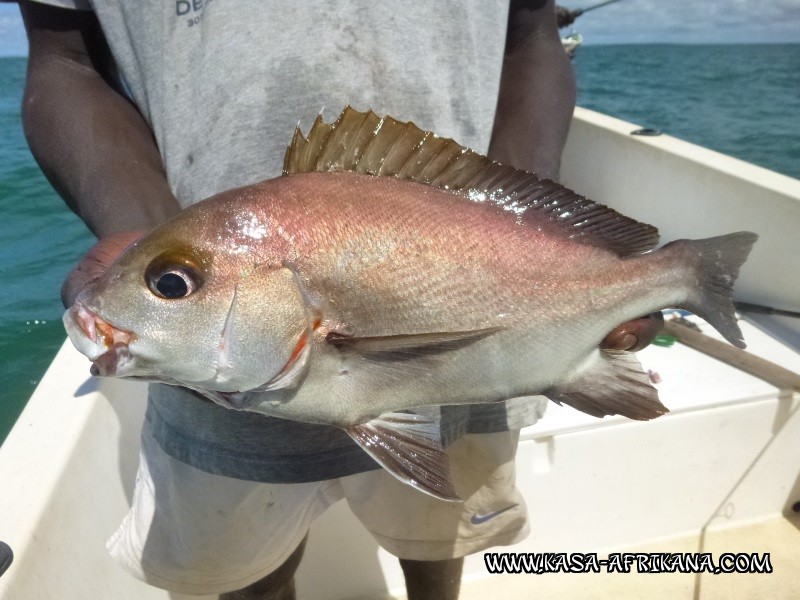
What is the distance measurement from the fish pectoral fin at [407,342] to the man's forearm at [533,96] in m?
0.64

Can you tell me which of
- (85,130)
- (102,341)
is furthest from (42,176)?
(102,341)

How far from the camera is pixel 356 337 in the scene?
34.6 inches

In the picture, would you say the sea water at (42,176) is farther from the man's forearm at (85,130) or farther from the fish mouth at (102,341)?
the fish mouth at (102,341)

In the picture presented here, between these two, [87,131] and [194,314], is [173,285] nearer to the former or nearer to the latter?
[194,314]

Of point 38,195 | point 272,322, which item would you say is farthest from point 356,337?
point 38,195

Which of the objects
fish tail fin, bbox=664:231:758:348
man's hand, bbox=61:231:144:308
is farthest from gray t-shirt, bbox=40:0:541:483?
fish tail fin, bbox=664:231:758:348

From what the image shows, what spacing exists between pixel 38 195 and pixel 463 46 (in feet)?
31.6

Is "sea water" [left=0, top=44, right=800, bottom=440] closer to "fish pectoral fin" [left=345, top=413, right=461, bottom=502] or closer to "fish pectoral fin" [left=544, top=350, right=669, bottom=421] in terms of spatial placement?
"fish pectoral fin" [left=345, top=413, right=461, bottom=502]

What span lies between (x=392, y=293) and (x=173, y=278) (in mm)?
296

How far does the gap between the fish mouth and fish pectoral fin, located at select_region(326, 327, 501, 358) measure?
260 mm

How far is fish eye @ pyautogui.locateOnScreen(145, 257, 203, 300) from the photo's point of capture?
2.68 feet

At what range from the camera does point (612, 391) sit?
1095 mm

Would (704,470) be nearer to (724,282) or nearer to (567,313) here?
(724,282)

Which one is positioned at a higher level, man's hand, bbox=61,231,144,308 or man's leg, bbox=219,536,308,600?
man's hand, bbox=61,231,144,308
